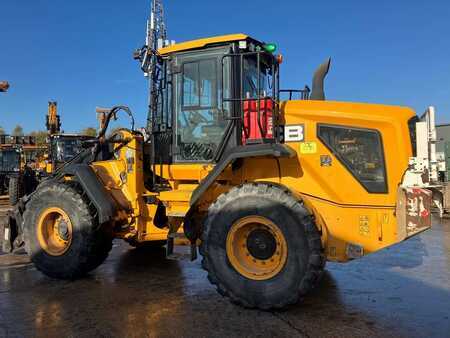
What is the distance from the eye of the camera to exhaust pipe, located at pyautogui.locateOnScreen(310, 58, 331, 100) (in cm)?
574

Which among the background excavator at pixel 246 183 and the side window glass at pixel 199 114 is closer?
the background excavator at pixel 246 183

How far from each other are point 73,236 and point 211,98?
104 inches

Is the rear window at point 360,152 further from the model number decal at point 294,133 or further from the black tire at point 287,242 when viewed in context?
the black tire at point 287,242

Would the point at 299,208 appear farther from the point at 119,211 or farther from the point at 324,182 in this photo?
the point at 119,211

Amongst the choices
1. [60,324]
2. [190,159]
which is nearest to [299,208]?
[190,159]

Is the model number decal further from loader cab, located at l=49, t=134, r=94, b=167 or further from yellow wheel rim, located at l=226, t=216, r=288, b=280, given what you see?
loader cab, located at l=49, t=134, r=94, b=167

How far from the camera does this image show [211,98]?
5.33m

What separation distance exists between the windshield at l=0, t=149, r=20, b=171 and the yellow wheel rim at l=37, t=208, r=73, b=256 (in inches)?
609

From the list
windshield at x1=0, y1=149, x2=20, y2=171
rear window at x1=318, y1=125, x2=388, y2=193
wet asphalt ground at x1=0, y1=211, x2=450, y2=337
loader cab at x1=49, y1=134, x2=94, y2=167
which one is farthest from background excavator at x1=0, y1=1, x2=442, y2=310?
windshield at x1=0, y1=149, x2=20, y2=171

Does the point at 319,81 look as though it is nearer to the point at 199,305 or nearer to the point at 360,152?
the point at 360,152

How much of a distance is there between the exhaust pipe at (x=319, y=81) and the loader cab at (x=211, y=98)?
68 centimetres

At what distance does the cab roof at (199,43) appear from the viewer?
5.17 meters

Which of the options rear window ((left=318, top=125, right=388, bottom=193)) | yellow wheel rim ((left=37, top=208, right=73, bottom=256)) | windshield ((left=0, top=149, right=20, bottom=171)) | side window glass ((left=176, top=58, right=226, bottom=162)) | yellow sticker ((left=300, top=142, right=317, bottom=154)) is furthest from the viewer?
windshield ((left=0, top=149, right=20, bottom=171))

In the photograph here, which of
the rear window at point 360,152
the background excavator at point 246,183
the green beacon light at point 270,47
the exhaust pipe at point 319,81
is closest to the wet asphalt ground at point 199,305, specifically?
the background excavator at point 246,183
